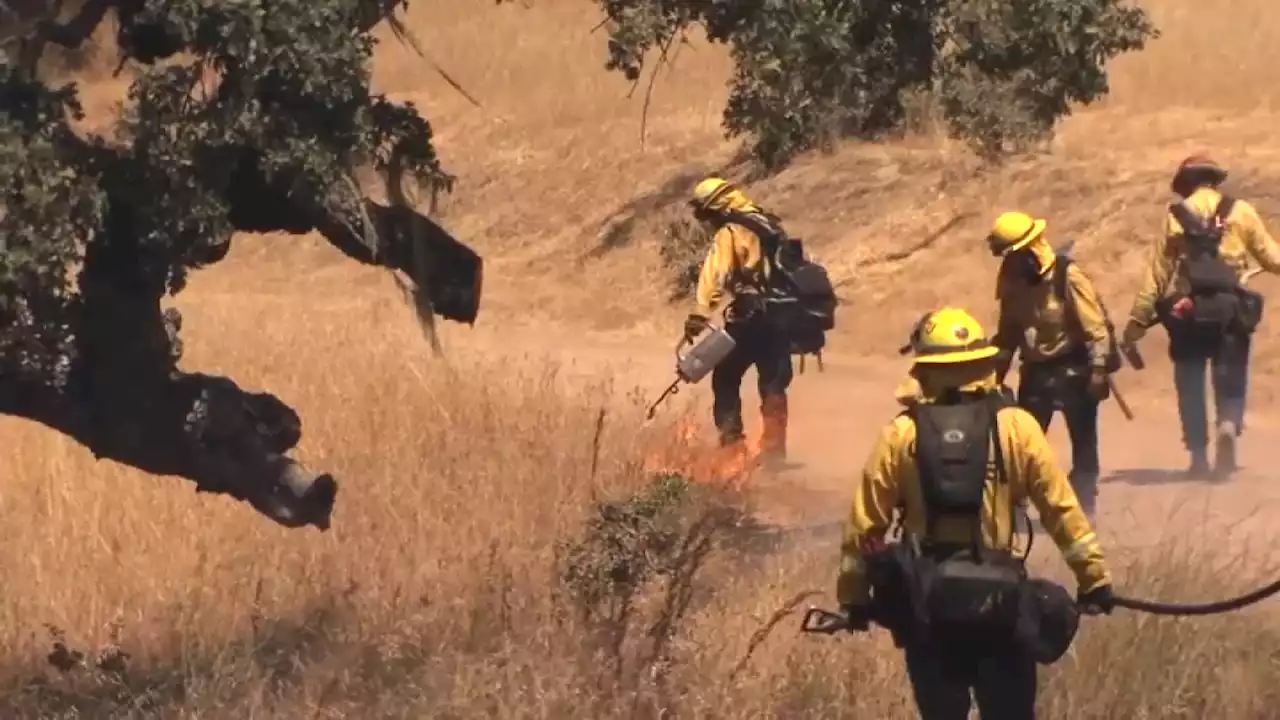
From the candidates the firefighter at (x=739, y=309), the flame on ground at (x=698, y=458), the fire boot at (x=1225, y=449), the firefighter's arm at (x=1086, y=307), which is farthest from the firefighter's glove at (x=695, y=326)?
the fire boot at (x=1225, y=449)

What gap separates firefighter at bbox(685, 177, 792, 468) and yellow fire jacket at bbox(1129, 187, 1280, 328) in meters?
2.12

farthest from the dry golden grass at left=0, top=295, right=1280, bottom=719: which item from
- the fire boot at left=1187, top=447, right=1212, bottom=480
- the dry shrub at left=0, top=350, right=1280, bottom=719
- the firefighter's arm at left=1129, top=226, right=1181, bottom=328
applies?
the fire boot at left=1187, top=447, right=1212, bottom=480

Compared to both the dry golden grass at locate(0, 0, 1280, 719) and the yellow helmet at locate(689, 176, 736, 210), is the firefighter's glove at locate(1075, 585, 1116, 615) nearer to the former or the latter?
the dry golden grass at locate(0, 0, 1280, 719)

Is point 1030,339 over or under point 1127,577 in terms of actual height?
over

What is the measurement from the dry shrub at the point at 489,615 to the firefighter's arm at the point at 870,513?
0.85 metres

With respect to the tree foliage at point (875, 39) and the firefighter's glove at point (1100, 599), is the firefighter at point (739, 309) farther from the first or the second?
the firefighter's glove at point (1100, 599)

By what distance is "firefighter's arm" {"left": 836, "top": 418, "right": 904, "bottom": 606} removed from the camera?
17.6 ft

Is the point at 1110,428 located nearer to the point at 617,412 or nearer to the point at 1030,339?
the point at 617,412

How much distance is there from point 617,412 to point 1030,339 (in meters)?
3.78

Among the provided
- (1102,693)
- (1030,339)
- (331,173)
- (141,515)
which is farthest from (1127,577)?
(141,515)

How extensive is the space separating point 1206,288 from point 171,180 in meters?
6.61

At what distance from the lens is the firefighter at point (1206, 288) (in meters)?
10.8

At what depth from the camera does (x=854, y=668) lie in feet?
23.0

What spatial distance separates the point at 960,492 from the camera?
5145mm
